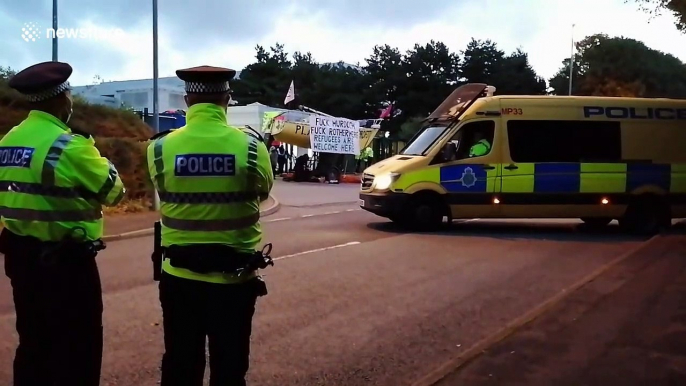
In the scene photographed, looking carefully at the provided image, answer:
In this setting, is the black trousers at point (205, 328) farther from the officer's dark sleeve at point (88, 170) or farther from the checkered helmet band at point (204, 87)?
the checkered helmet band at point (204, 87)

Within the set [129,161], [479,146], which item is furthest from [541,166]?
[129,161]

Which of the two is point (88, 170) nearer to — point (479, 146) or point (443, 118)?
point (479, 146)

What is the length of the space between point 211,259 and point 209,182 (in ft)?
1.15

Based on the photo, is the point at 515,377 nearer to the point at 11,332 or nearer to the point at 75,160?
the point at 75,160

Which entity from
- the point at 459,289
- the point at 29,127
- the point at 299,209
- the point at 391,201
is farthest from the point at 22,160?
the point at 299,209

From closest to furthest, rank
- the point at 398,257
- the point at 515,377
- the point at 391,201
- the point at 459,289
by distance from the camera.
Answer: the point at 515,377 < the point at 459,289 < the point at 398,257 < the point at 391,201

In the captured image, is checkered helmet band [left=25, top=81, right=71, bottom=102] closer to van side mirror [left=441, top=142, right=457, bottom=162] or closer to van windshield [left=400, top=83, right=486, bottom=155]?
van side mirror [left=441, top=142, right=457, bottom=162]

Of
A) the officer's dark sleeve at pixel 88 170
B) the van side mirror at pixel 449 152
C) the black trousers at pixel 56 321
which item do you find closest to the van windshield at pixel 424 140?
the van side mirror at pixel 449 152

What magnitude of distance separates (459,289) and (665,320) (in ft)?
8.72

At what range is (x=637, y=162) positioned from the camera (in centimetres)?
1474

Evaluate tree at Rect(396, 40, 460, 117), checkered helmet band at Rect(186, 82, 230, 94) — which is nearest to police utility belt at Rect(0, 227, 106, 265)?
checkered helmet band at Rect(186, 82, 230, 94)

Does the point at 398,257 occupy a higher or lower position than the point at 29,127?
lower

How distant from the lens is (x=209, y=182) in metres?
3.49

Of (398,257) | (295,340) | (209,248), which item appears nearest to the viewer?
(209,248)
